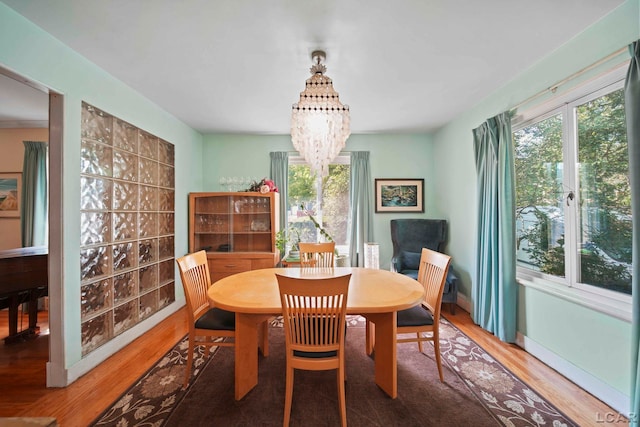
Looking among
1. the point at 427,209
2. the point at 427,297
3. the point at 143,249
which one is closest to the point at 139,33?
the point at 143,249

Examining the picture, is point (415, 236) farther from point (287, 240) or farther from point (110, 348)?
point (110, 348)

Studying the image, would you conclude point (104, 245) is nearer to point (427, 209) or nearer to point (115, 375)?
point (115, 375)

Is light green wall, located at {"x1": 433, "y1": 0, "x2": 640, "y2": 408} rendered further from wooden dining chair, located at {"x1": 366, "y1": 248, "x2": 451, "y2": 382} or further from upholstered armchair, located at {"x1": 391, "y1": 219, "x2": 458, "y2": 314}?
wooden dining chair, located at {"x1": 366, "y1": 248, "x2": 451, "y2": 382}

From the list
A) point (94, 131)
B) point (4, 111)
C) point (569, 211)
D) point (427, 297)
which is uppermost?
point (4, 111)

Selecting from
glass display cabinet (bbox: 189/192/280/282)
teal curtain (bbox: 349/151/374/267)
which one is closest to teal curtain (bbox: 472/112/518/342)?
teal curtain (bbox: 349/151/374/267)

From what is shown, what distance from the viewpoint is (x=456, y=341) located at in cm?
255

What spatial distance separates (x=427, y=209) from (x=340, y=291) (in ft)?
10.8

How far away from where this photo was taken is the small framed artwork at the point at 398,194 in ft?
13.9

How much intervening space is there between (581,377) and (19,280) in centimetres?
458

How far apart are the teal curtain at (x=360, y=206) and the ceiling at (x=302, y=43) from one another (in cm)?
129

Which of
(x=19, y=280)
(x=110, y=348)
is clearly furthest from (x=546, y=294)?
(x=19, y=280)

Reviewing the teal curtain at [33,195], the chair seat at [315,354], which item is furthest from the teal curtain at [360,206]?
the teal curtain at [33,195]

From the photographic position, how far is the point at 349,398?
1.78m

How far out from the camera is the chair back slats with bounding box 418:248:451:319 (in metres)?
1.94
